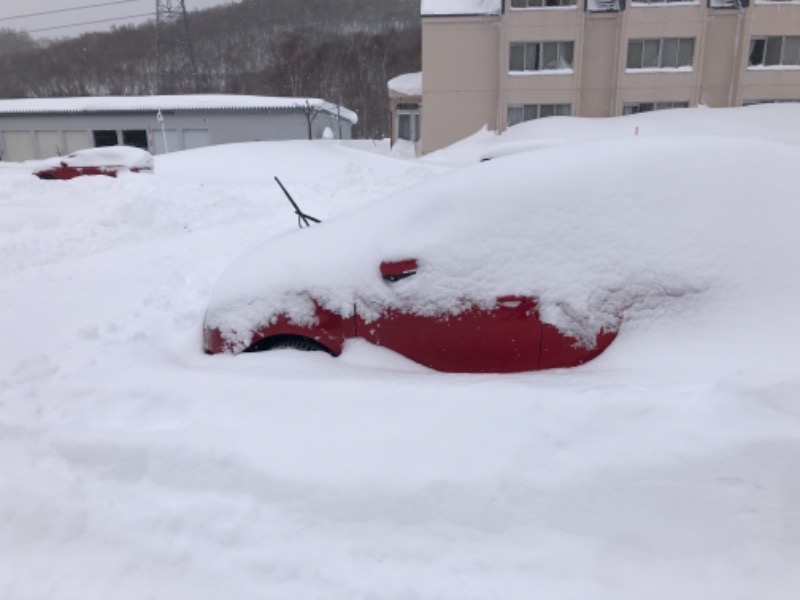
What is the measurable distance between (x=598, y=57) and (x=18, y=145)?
40.0 metres

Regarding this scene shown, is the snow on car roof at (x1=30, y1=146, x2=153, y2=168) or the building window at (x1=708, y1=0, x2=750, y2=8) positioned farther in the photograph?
the building window at (x1=708, y1=0, x2=750, y2=8)

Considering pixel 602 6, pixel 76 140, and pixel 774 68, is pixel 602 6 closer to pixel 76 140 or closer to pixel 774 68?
pixel 774 68

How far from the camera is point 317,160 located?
72.8 feet

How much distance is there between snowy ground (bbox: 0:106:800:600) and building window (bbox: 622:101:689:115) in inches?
1074

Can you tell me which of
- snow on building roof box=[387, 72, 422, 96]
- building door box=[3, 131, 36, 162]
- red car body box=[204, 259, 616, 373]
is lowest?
building door box=[3, 131, 36, 162]

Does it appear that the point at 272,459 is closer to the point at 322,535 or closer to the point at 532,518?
the point at 322,535

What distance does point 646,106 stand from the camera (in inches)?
1062

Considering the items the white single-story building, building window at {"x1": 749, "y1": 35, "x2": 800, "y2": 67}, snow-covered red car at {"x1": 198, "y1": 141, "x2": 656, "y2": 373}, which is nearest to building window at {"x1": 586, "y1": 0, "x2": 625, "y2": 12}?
building window at {"x1": 749, "y1": 35, "x2": 800, "y2": 67}

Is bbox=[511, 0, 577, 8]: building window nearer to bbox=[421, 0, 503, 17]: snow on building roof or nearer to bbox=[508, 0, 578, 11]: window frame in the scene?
bbox=[508, 0, 578, 11]: window frame

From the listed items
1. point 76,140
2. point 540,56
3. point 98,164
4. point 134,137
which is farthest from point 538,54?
point 76,140

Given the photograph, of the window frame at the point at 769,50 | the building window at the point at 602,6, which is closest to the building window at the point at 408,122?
the building window at the point at 602,6

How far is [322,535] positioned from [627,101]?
93.3ft

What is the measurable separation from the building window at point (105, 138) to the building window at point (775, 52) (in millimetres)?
38867

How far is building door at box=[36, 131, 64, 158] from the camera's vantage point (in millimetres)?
41188
